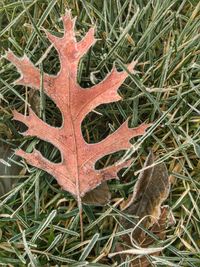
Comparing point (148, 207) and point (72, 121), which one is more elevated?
point (72, 121)

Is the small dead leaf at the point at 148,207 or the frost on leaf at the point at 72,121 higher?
the frost on leaf at the point at 72,121

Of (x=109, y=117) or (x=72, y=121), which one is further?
(x=109, y=117)

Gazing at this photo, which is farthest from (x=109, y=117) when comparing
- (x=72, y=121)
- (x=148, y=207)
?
(x=148, y=207)

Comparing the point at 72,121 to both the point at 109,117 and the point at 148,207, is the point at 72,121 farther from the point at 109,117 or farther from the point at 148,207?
the point at 148,207

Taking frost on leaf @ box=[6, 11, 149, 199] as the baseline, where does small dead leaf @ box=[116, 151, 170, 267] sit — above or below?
below

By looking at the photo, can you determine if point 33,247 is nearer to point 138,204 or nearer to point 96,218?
point 96,218
